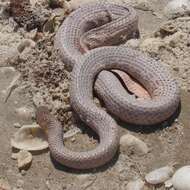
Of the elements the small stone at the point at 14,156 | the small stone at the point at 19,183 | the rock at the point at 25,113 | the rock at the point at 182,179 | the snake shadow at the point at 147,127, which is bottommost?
the snake shadow at the point at 147,127

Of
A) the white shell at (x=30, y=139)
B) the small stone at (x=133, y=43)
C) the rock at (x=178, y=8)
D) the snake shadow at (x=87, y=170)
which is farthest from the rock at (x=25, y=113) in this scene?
the rock at (x=178, y=8)

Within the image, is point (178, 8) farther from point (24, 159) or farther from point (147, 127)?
point (24, 159)

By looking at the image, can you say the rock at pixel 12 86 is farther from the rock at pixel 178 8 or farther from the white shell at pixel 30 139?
the rock at pixel 178 8

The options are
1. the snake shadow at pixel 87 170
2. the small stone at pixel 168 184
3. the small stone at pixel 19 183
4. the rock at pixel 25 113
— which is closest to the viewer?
the small stone at pixel 168 184

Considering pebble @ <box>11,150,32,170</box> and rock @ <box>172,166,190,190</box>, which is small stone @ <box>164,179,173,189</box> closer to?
rock @ <box>172,166,190,190</box>

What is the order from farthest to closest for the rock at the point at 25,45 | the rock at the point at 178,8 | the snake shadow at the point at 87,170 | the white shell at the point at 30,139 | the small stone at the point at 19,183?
the rock at the point at 178,8
the rock at the point at 25,45
the white shell at the point at 30,139
the snake shadow at the point at 87,170
the small stone at the point at 19,183

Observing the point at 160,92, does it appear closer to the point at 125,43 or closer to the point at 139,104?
the point at 139,104

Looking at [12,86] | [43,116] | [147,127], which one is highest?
[43,116]

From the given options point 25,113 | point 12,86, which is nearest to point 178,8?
point 12,86

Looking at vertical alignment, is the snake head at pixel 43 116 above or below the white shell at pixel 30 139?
above
